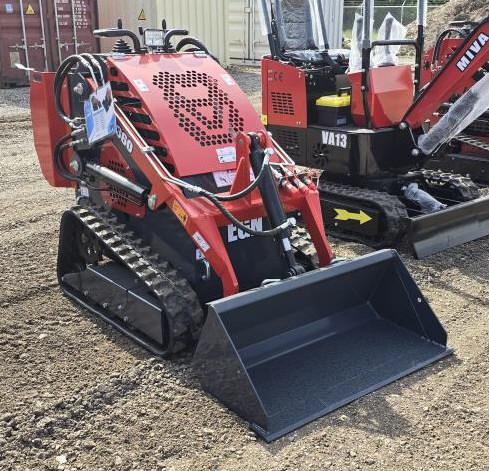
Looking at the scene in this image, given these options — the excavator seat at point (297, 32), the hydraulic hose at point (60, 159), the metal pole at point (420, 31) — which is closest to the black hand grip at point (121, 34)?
the hydraulic hose at point (60, 159)

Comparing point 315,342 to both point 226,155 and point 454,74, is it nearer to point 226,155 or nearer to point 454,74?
point 226,155

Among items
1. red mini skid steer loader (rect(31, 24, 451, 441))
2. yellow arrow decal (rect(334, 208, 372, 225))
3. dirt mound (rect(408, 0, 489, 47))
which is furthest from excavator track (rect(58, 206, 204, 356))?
dirt mound (rect(408, 0, 489, 47))

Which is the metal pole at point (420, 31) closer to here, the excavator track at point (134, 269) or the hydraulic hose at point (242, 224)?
the hydraulic hose at point (242, 224)

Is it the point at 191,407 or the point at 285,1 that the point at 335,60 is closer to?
the point at 285,1

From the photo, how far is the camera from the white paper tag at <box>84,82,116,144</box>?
414cm

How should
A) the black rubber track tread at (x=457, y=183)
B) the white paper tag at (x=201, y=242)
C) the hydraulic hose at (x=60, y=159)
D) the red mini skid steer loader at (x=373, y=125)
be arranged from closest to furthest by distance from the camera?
the white paper tag at (x=201, y=242) → the hydraulic hose at (x=60, y=159) → the red mini skid steer loader at (x=373, y=125) → the black rubber track tread at (x=457, y=183)

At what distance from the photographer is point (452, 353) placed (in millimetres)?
3855

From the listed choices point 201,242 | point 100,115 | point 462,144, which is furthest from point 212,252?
point 462,144

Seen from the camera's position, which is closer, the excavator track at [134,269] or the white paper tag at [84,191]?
the excavator track at [134,269]

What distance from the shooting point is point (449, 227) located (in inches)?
221

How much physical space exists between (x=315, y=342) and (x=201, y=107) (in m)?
1.63

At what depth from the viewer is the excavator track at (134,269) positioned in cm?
371

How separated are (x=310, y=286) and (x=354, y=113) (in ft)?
9.75

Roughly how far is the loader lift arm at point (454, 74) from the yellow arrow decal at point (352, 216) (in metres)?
0.94
